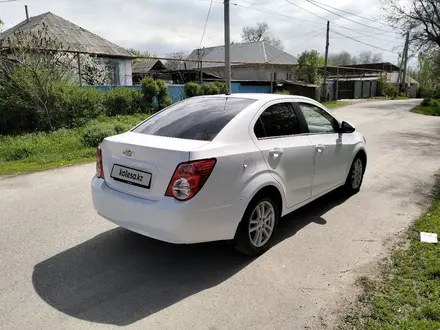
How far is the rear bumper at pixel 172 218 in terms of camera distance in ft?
10.4

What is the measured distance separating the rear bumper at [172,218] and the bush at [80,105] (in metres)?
9.40

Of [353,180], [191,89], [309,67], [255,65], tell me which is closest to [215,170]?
[353,180]

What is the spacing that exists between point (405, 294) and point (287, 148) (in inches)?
72.1

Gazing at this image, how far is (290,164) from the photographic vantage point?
4.15 metres

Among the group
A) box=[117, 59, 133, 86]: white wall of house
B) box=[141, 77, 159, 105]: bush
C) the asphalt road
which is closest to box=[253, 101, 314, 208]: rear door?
the asphalt road

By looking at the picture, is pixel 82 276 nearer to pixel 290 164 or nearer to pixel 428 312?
pixel 290 164

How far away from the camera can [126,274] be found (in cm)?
351

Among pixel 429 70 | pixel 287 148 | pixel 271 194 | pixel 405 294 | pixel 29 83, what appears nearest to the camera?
pixel 405 294

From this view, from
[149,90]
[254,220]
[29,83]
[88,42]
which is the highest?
[88,42]

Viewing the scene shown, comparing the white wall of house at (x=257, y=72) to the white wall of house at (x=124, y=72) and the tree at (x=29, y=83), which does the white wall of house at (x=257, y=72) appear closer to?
the white wall of house at (x=124, y=72)

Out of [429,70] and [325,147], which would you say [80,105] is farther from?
[429,70]

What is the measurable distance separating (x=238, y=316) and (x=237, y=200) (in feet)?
3.38

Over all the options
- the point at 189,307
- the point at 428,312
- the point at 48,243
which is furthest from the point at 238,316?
the point at 48,243

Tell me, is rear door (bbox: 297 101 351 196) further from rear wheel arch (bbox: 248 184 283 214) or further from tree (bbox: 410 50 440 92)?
tree (bbox: 410 50 440 92)
